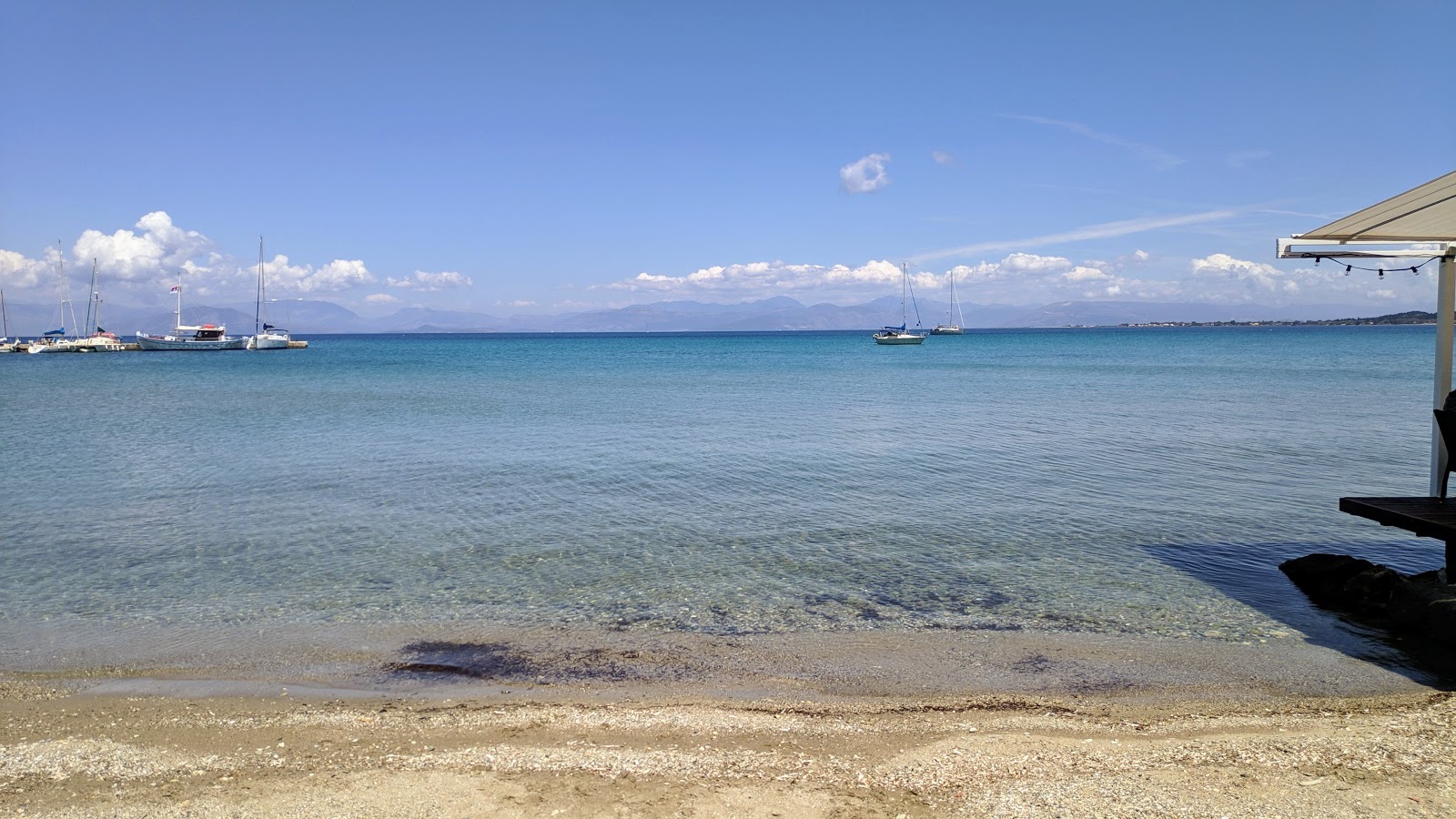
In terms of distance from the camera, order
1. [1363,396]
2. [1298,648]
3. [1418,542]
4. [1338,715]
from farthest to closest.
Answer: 1. [1363,396]
2. [1418,542]
3. [1298,648]
4. [1338,715]

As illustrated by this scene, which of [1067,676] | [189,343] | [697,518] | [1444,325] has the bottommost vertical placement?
[1067,676]

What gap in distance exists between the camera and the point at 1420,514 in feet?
27.9

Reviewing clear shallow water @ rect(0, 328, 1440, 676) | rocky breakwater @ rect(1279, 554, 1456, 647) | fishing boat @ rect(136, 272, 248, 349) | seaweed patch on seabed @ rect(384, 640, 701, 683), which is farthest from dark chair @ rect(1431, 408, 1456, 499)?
fishing boat @ rect(136, 272, 248, 349)

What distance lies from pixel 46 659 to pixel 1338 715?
10151 mm

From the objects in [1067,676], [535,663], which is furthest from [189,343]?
[1067,676]

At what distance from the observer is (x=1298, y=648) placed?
7.88 meters

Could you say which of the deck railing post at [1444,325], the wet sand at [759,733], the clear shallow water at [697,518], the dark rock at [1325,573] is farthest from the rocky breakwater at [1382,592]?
the deck railing post at [1444,325]

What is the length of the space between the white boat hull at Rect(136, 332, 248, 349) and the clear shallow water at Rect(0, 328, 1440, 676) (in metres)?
81.7

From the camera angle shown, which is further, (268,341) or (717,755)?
(268,341)

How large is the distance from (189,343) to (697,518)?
109283mm

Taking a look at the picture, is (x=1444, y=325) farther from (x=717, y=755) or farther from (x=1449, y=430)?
(x=717, y=755)

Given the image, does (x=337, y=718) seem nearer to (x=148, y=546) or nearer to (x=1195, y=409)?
(x=148, y=546)

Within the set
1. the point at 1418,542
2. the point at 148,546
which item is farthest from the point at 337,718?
the point at 1418,542

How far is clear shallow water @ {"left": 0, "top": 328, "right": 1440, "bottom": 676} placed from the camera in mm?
9297
